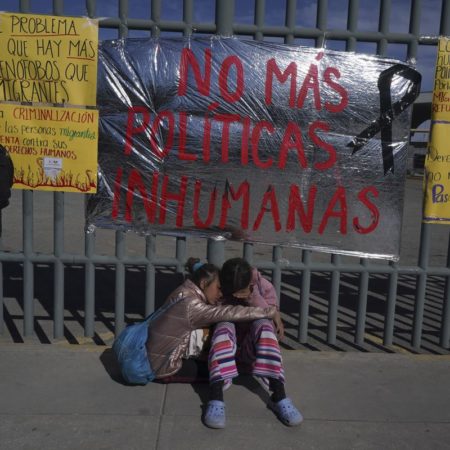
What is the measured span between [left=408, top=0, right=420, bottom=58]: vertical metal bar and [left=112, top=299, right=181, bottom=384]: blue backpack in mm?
2335

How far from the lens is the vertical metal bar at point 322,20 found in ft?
12.7

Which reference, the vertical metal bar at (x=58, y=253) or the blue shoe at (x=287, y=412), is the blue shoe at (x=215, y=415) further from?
the vertical metal bar at (x=58, y=253)

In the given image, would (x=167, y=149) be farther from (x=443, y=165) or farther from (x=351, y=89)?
(x=443, y=165)

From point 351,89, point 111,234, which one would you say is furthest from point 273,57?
point 111,234

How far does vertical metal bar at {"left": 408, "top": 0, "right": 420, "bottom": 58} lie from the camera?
12.9 feet

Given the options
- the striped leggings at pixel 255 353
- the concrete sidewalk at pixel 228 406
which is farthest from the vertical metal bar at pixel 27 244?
the striped leggings at pixel 255 353

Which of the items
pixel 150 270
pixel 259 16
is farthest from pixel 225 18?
pixel 150 270

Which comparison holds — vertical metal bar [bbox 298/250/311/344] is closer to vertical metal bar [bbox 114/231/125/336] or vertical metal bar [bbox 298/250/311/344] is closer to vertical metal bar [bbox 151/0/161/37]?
vertical metal bar [bbox 114/231/125/336]

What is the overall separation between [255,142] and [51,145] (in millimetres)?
1387

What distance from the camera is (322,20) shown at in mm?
3881

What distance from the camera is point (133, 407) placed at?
3240 mm

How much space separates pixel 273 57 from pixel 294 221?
1.11 m

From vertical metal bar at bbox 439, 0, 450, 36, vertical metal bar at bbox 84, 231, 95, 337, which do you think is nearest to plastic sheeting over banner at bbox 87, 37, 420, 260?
vertical metal bar at bbox 84, 231, 95, 337

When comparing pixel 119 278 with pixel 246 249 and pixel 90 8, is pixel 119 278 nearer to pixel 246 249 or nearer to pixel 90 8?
pixel 246 249
